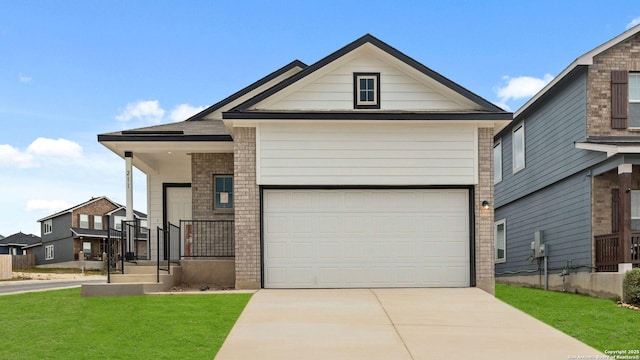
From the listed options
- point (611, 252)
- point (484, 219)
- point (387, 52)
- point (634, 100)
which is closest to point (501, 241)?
point (611, 252)

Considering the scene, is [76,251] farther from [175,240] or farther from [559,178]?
[559,178]

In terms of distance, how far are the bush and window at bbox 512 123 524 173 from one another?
8263mm

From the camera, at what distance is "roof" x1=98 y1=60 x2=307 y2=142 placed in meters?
14.8

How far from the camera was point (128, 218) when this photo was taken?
1489 centimetres

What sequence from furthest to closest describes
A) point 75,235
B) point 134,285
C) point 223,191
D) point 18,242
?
point 18,242
point 75,235
point 223,191
point 134,285

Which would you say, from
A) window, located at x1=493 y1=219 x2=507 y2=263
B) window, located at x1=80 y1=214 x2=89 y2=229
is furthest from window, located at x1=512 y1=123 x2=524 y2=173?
window, located at x1=80 y1=214 x2=89 y2=229

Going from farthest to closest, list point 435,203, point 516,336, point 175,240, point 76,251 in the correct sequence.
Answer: point 76,251, point 175,240, point 435,203, point 516,336

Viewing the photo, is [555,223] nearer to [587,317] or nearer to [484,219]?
[484,219]

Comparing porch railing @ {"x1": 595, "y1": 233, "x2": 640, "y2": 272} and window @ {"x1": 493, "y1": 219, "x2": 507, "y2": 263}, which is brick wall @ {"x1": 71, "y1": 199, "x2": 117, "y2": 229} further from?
porch railing @ {"x1": 595, "y1": 233, "x2": 640, "y2": 272}

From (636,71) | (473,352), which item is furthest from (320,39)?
(473,352)

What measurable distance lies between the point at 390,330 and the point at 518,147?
47.6ft

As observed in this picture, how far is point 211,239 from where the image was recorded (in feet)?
51.0

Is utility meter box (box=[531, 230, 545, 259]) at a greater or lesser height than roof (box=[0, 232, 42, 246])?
greater

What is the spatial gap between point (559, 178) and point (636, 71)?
369 cm
